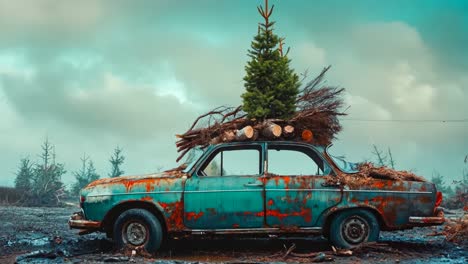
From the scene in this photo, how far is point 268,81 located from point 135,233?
11.5 ft

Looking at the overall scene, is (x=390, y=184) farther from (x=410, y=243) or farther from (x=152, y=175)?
(x=152, y=175)

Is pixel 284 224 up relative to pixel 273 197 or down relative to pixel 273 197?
down

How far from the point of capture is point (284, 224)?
682 cm

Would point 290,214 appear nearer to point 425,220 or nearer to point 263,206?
point 263,206

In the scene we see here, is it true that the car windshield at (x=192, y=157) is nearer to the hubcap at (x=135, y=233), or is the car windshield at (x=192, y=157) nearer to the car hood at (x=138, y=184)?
the car hood at (x=138, y=184)

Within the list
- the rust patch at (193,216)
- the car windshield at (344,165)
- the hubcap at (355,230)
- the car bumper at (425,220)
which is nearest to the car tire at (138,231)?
the rust patch at (193,216)

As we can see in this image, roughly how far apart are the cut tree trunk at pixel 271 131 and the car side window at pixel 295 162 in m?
0.21

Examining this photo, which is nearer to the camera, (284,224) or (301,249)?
(284,224)

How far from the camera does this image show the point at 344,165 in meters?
7.25

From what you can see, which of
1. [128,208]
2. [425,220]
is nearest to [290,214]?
[425,220]

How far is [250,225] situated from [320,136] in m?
2.07

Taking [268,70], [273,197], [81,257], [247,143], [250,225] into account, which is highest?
[268,70]

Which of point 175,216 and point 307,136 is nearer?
point 175,216

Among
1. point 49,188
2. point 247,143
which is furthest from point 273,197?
point 49,188
